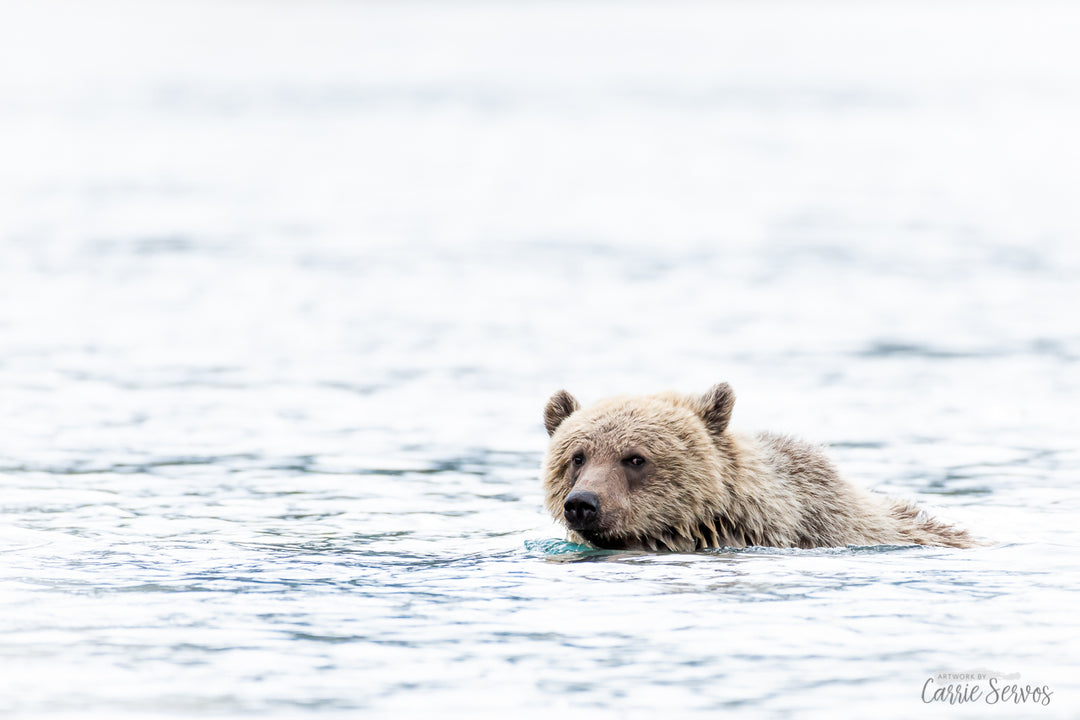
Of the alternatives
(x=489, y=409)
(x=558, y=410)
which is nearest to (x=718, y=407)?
(x=558, y=410)

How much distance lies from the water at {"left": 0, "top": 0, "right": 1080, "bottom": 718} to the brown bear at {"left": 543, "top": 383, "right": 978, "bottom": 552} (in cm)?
23

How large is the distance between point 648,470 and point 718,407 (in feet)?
2.02

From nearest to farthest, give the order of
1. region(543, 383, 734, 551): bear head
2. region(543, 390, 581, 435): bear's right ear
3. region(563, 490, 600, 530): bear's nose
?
region(563, 490, 600, 530): bear's nose → region(543, 383, 734, 551): bear head → region(543, 390, 581, 435): bear's right ear

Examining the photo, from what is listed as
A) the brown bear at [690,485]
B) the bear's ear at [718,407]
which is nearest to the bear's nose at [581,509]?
the brown bear at [690,485]

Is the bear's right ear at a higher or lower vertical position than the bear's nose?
higher

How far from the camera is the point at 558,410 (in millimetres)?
9734

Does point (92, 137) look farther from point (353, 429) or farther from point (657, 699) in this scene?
point (657, 699)

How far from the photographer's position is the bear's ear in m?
9.31

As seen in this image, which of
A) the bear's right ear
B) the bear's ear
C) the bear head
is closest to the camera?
the bear head

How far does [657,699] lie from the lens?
21.0ft

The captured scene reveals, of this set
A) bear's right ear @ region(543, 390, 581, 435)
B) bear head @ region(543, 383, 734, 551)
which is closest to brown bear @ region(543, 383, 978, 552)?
bear head @ region(543, 383, 734, 551)

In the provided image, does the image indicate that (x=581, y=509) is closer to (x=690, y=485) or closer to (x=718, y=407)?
(x=690, y=485)

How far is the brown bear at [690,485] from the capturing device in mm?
9031

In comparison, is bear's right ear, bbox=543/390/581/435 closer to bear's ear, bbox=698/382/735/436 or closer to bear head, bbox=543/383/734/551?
bear head, bbox=543/383/734/551
